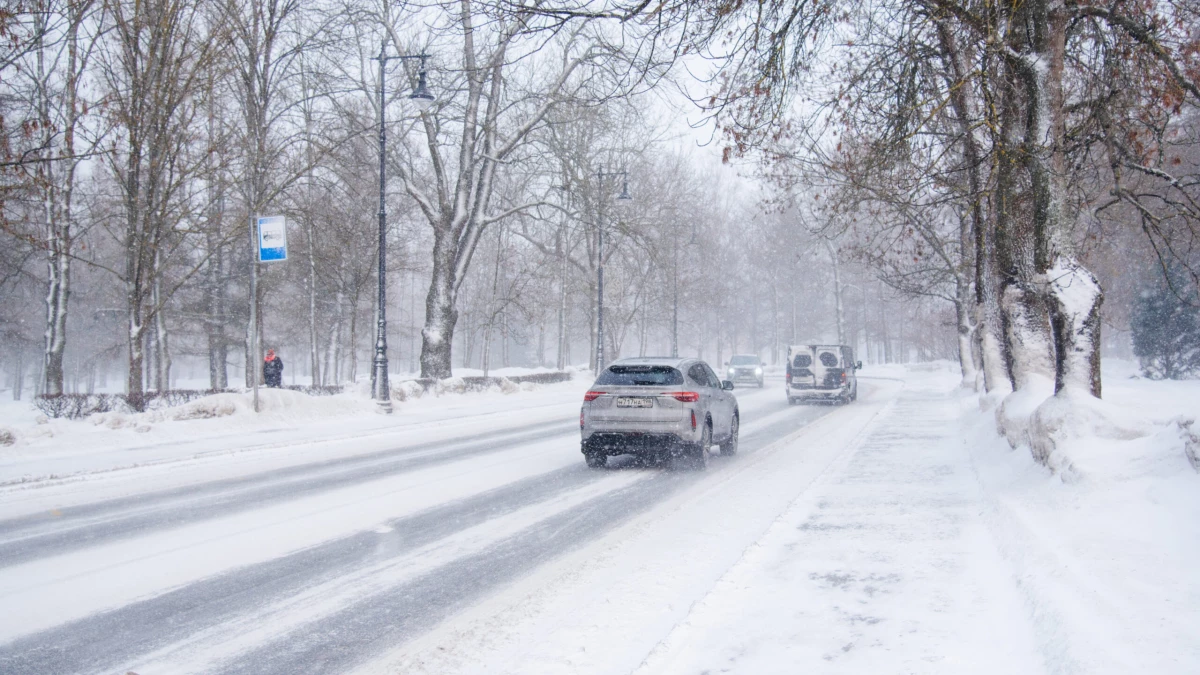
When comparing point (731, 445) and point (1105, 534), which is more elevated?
point (1105, 534)

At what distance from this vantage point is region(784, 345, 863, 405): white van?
28359 mm

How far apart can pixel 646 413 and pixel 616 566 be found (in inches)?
215

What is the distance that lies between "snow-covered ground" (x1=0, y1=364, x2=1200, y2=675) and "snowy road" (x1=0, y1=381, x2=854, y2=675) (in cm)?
3

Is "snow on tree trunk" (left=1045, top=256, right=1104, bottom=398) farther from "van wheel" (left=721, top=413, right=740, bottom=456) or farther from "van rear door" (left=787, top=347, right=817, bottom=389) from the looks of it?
"van rear door" (left=787, top=347, right=817, bottom=389)

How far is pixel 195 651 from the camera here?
14.8ft

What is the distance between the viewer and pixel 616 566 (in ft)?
20.6

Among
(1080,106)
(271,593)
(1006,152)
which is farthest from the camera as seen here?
(1080,106)

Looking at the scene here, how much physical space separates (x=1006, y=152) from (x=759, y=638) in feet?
22.9

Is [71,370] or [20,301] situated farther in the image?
[71,370]

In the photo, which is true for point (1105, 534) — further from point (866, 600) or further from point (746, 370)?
point (746, 370)

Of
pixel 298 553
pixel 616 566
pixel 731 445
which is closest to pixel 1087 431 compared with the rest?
pixel 616 566

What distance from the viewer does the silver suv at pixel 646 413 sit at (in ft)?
38.2

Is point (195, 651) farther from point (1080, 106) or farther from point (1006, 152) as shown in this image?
point (1080, 106)

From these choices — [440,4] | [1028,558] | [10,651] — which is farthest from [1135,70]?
[10,651]
